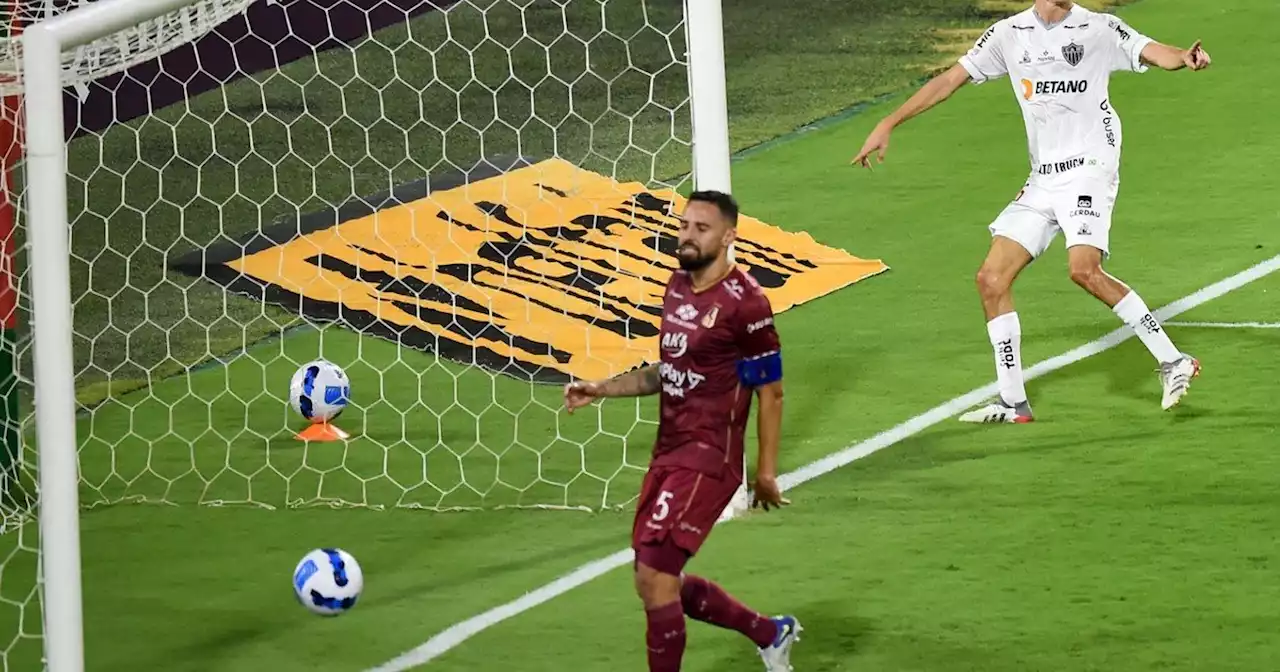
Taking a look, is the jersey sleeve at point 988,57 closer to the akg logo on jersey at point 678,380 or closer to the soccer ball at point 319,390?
the soccer ball at point 319,390

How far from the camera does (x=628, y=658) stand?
6977 millimetres

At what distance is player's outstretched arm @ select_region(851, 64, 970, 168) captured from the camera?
8.96 metres

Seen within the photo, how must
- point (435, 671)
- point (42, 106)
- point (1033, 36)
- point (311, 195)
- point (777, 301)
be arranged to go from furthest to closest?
1. point (311, 195)
2. point (777, 301)
3. point (1033, 36)
4. point (435, 671)
5. point (42, 106)

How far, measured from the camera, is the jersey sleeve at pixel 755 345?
646 centimetres

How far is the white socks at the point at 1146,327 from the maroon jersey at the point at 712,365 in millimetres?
3187

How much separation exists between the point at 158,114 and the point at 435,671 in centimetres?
880

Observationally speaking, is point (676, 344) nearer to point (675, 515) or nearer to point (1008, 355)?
point (675, 515)

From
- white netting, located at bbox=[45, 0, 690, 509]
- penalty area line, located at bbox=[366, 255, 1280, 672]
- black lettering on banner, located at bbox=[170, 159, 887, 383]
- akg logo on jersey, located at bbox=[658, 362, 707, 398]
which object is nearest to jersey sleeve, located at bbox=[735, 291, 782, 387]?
akg logo on jersey, located at bbox=[658, 362, 707, 398]

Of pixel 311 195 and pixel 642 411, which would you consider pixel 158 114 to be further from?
pixel 642 411

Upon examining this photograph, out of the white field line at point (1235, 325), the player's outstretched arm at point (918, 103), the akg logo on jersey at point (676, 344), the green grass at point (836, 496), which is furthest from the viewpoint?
the white field line at point (1235, 325)

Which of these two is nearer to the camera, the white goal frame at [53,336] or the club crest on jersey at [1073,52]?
the white goal frame at [53,336]

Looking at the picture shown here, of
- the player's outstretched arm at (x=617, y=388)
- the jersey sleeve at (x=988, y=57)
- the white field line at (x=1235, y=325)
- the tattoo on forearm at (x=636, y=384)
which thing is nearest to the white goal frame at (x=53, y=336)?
the player's outstretched arm at (x=617, y=388)

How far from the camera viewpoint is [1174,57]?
29.5 feet

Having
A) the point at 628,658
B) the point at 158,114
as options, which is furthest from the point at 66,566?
the point at 158,114
